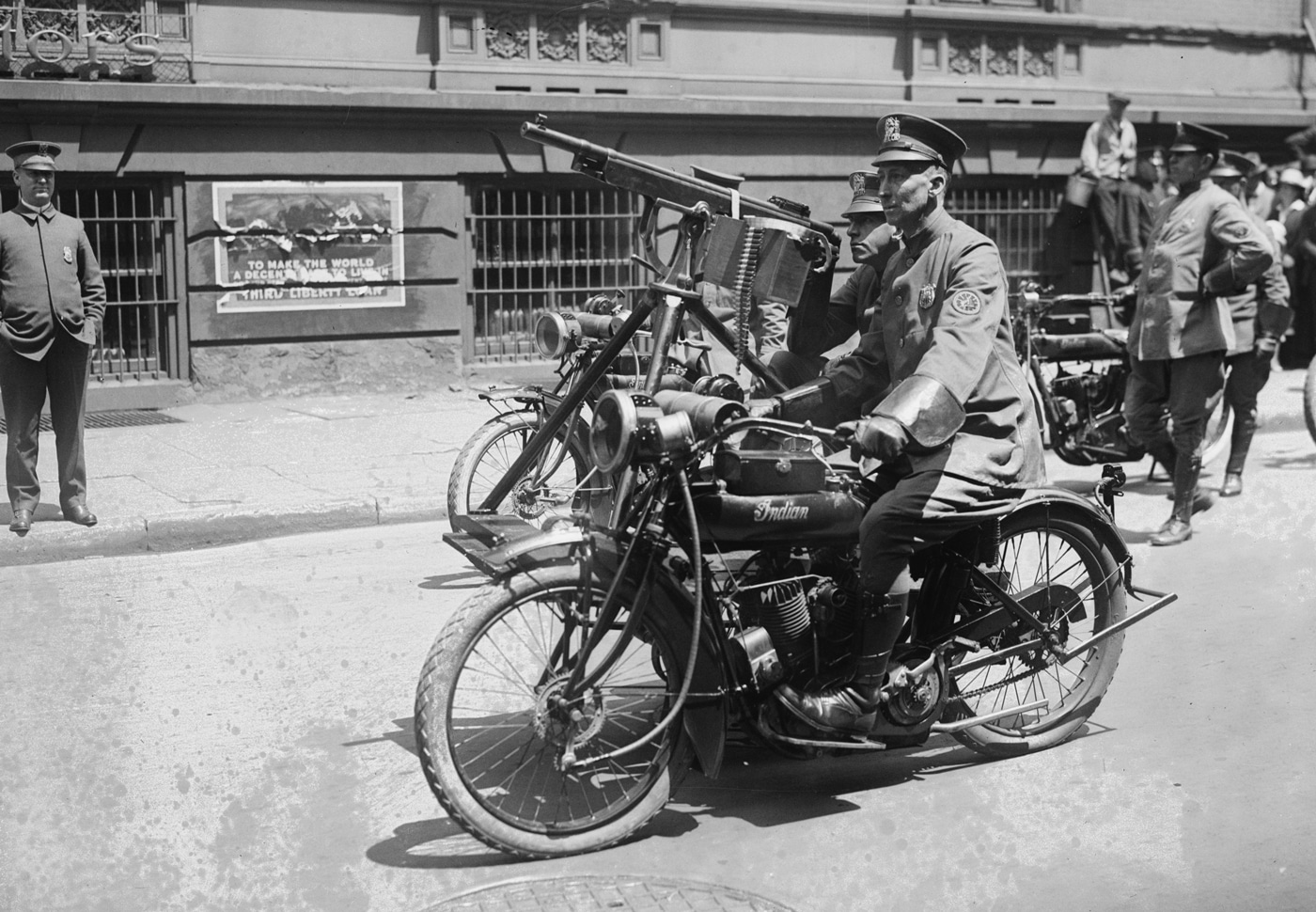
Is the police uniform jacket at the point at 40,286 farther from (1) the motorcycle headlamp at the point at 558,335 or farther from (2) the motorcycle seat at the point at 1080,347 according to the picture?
(2) the motorcycle seat at the point at 1080,347

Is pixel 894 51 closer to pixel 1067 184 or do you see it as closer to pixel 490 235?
pixel 1067 184

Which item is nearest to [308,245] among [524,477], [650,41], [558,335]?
[650,41]

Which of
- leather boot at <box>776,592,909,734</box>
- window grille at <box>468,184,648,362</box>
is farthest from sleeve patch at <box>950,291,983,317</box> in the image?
window grille at <box>468,184,648,362</box>

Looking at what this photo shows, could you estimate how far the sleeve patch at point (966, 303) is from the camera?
511cm

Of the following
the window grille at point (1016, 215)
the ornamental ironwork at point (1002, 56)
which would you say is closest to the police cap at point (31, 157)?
the window grille at point (1016, 215)

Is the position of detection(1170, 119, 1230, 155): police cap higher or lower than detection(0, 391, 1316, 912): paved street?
higher

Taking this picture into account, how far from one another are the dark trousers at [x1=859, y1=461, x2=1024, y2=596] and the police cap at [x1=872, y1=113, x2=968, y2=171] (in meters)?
1.07

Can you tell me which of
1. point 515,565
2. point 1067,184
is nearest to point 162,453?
point 515,565

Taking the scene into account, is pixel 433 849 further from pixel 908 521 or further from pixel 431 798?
pixel 908 521

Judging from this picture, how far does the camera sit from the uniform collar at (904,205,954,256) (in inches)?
211

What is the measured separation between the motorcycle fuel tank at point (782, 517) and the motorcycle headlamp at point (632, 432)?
298 mm

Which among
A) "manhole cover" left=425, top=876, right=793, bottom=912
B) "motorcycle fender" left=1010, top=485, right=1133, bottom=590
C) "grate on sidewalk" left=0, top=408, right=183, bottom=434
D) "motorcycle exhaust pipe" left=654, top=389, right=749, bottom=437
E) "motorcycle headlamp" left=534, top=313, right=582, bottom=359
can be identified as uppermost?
"motorcycle exhaust pipe" left=654, top=389, right=749, bottom=437

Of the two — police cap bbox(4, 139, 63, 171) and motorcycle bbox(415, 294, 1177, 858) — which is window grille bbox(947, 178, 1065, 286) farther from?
motorcycle bbox(415, 294, 1177, 858)

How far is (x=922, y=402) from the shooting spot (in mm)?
4852
